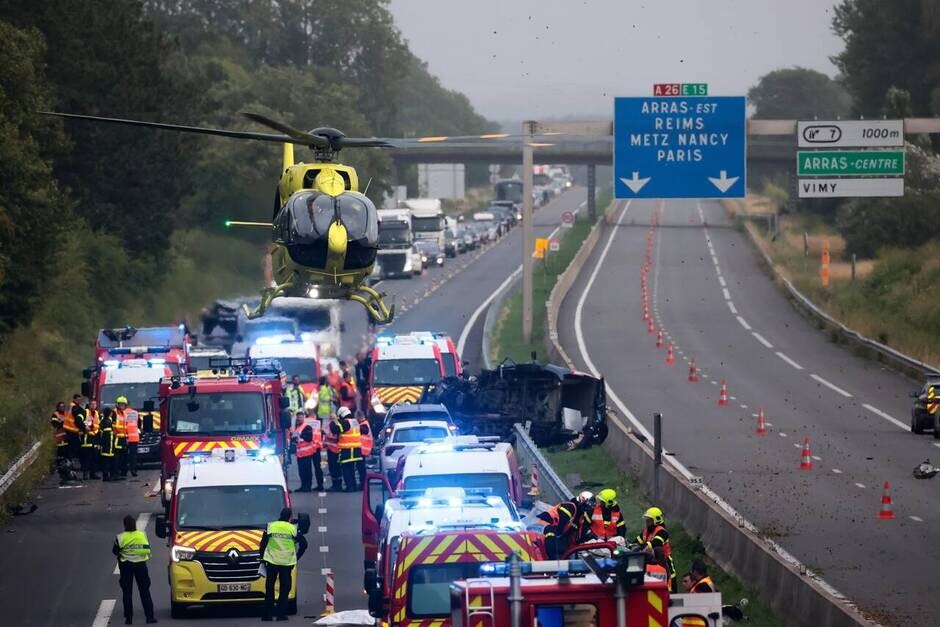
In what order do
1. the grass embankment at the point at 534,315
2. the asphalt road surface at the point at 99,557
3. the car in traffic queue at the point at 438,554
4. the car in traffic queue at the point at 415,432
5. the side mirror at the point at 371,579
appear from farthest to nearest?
1. the grass embankment at the point at 534,315
2. the car in traffic queue at the point at 415,432
3. the asphalt road surface at the point at 99,557
4. the side mirror at the point at 371,579
5. the car in traffic queue at the point at 438,554

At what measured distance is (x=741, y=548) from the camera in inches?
796

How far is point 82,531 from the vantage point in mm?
27625

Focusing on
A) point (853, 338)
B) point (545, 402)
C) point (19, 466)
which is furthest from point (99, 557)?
point (853, 338)

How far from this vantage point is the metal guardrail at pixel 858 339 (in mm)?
46938

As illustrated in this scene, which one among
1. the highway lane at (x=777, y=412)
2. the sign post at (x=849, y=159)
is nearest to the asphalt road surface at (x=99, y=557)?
the highway lane at (x=777, y=412)

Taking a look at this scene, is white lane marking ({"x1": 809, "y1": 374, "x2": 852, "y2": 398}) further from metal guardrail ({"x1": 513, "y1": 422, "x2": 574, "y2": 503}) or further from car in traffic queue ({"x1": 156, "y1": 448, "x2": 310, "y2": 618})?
car in traffic queue ({"x1": 156, "y1": 448, "x2": 310, "y2": 618})

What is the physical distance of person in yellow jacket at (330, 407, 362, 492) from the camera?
3019 cm

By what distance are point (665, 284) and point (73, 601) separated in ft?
200

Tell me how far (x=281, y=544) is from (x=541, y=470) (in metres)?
6.35

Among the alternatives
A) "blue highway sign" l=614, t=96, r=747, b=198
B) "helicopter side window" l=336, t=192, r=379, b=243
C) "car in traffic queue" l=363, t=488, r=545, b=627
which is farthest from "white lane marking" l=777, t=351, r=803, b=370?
"car in traffic queue" l=363, t=488, r=545, b=627

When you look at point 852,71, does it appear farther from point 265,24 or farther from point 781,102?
point 781,102

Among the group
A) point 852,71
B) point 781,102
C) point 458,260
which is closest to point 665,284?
point 458,260

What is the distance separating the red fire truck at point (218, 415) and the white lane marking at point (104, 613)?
7329 mm

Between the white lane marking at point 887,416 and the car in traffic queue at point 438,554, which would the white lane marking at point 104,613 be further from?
the white lane marking at point 887,416
